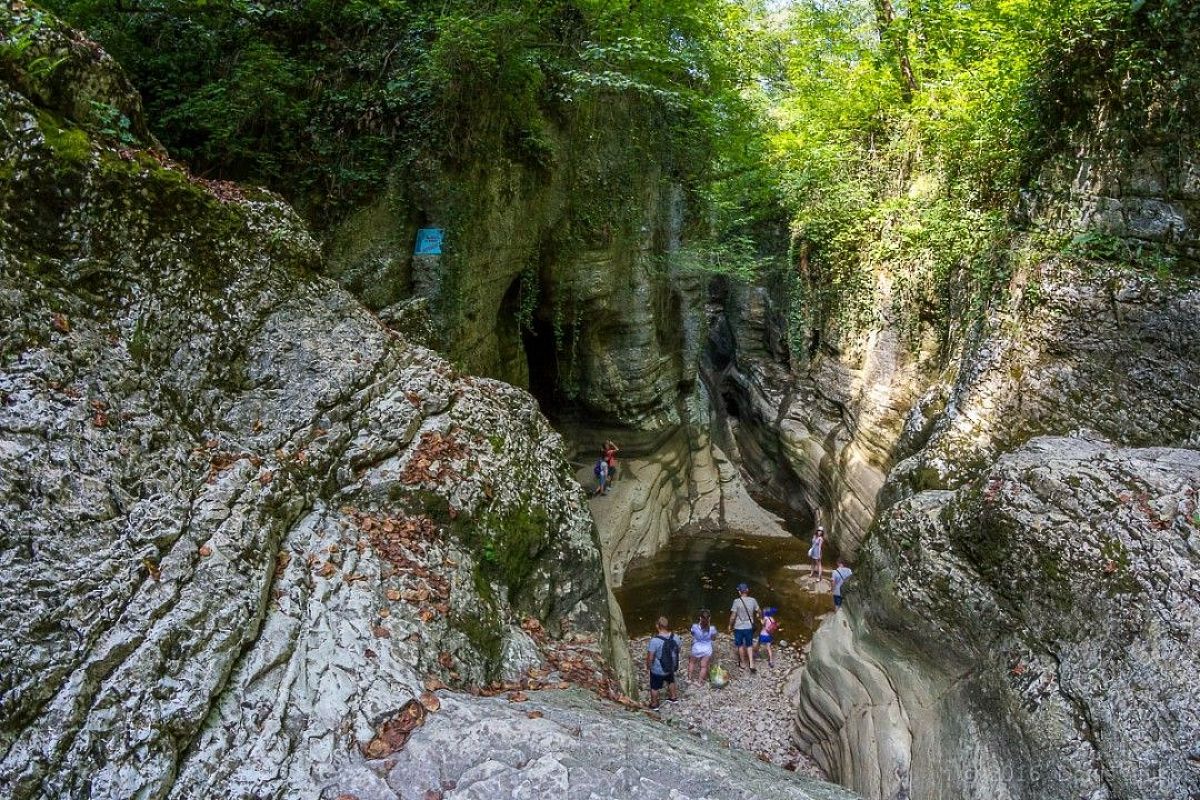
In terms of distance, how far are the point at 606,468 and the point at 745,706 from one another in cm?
731

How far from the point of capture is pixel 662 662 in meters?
9.75

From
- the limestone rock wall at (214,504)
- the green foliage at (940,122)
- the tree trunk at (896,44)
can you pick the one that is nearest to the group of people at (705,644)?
A: the limestone rock wall at (214,504)

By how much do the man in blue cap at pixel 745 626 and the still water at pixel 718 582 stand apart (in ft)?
4.79

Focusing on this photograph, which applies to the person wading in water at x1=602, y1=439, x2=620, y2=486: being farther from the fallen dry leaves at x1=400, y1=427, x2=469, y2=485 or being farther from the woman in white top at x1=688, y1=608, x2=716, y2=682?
the fallen dry leaves at x1=400, y1=427, x2=469, y2=485

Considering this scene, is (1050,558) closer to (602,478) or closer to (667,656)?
(667,656)

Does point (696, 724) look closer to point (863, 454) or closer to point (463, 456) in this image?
point (463, 456)

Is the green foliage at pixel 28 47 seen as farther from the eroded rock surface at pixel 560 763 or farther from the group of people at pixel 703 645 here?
the group of people at pixel 703 645

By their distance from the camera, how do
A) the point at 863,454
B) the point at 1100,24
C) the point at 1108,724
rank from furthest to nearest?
the point at 863,454 → the point at 1100,24 → the point at 1108,724

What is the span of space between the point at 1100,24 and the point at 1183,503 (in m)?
5.58

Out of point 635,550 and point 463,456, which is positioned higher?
point 463,456

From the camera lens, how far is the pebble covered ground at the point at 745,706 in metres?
9.20

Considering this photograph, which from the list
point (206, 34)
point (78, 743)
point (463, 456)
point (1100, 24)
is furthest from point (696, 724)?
point (206, 34)

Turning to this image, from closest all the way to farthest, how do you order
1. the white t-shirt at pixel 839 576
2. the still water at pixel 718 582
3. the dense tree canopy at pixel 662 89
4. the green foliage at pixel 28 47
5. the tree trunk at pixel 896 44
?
the green foliage at pixel 28 47
the dense tree canopy at pixel 662 89
the white t-shirt at pixel 839 576
the still water at pixel 718 582
the tree trunk at pixel 896 44

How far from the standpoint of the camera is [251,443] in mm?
5406
